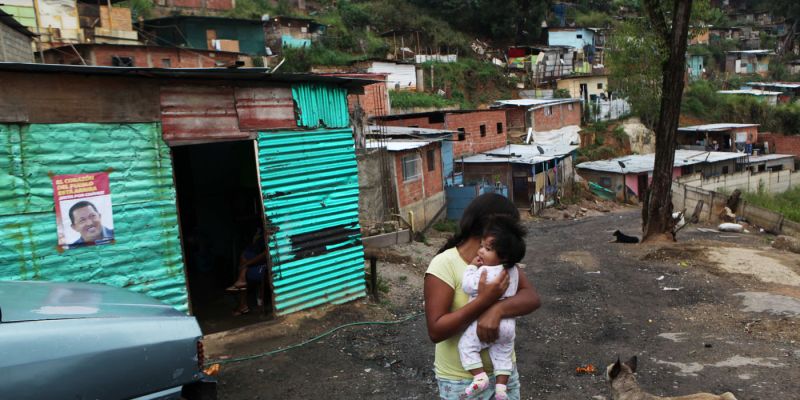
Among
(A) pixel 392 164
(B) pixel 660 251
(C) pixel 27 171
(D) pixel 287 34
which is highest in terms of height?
(D) pixel 287 34

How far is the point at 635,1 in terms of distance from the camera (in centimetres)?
5638

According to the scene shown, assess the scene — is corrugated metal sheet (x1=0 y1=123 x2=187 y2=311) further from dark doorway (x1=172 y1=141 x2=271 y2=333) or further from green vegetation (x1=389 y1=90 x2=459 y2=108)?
green vegetation (x1=389 y1=90 x2=459 y2=108)

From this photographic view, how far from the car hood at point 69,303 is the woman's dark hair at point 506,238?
2291 millimetres

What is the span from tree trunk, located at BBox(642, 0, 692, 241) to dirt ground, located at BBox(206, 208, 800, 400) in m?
2.41

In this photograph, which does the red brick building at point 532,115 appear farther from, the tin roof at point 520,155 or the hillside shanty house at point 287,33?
the hillside shanty house at point 287,33

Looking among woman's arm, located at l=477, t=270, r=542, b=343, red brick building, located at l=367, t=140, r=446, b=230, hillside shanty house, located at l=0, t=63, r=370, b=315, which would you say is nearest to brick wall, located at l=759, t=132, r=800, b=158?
red brick building, located at l=367, t=140, r=446, b=230

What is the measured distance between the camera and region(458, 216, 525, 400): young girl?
268 cm

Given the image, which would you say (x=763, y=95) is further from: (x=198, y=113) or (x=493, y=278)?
(x=493, y=278)

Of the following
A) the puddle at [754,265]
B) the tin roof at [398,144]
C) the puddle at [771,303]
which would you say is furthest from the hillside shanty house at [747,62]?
the puddle at [771,303]

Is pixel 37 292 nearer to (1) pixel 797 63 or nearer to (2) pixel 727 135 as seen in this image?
(2) pixel 727 135

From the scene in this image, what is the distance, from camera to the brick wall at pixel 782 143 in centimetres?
3528

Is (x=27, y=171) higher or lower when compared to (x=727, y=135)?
higher

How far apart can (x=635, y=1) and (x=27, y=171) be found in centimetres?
5981

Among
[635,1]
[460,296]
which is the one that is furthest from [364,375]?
[635,1]
